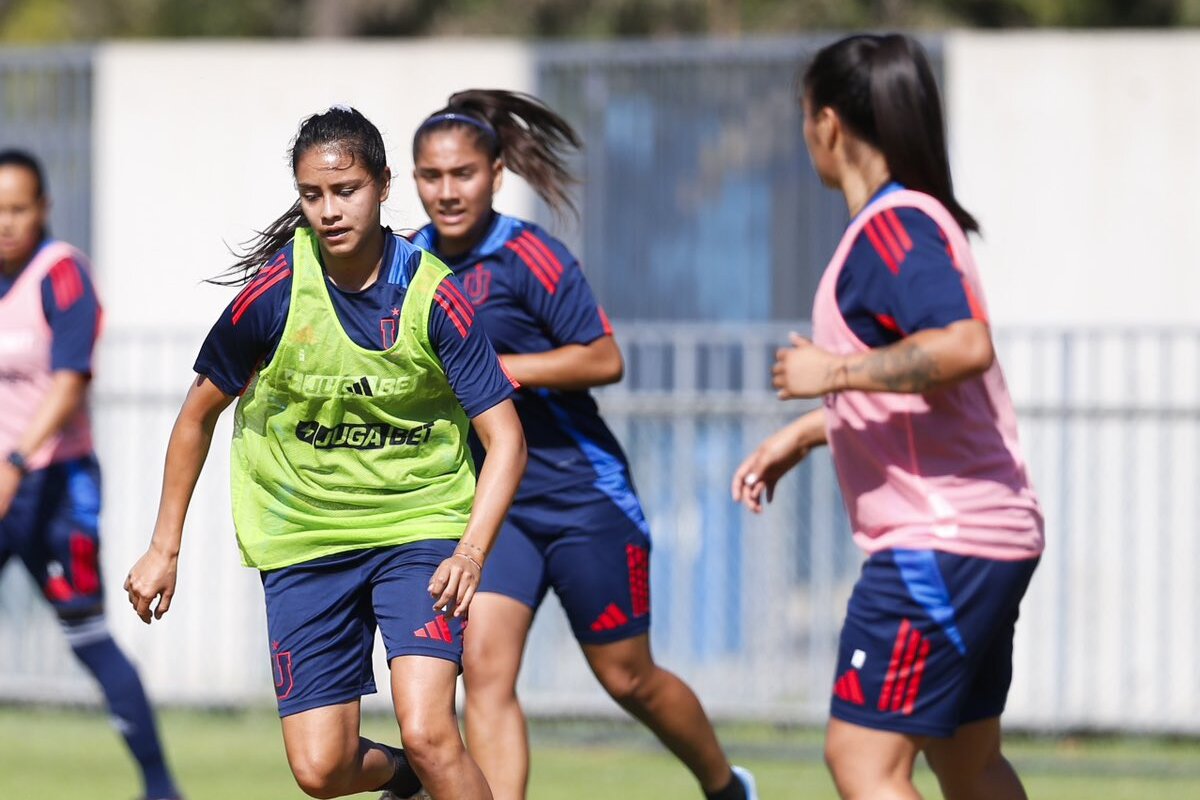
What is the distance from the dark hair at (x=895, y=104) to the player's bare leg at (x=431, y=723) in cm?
159

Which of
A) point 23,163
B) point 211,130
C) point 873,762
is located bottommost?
point 873,762

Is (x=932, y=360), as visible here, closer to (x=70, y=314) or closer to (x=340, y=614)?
(x=340, y=614)

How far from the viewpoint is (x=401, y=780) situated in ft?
15.6

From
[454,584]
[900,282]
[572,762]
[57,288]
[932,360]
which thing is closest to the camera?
[932,360]

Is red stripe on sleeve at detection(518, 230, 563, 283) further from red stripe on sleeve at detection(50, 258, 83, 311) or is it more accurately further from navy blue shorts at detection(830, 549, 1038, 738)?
red stripe on sleeve at detection(50, 258, 83, 311)

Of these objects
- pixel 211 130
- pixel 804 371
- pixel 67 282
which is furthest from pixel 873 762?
pixel 211 130

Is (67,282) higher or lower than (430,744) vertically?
higher

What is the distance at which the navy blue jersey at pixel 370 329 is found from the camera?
4336mm

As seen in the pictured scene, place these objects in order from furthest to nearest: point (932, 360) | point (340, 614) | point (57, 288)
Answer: point (57, 288) → point (340, 614) → point (932, 360)

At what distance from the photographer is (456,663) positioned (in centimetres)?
448

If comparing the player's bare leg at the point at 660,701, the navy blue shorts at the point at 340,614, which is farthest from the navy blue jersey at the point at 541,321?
the navy blue shorts at the point at 340,614

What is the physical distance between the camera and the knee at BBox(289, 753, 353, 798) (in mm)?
4445

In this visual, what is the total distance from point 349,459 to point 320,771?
2.45ft

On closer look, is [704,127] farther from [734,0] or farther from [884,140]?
[734,0]
